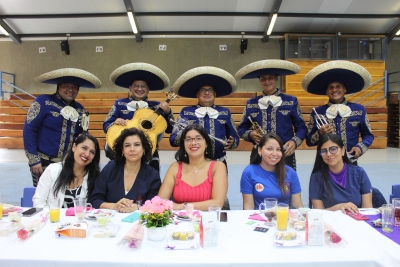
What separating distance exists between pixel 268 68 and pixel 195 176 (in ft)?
4.79

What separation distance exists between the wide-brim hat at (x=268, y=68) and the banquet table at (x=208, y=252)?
1.94 meters

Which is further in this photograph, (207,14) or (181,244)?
(207,14)

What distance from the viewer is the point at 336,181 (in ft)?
8.07

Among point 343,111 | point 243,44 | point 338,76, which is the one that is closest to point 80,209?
point 343,111

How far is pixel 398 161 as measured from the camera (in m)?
7.57

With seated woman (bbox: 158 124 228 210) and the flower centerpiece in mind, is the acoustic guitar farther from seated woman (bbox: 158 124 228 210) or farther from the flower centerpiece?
the flower centerpiece

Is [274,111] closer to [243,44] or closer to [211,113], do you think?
[211,113]

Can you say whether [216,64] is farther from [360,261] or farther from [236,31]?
[360,261]

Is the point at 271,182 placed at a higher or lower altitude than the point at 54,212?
higher

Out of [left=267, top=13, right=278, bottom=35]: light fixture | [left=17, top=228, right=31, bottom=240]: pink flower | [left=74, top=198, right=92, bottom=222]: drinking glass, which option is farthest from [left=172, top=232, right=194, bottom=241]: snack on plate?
[left=267, top=13, right=278, bottom=35]: light fixture

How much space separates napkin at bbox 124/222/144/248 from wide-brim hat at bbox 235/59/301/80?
2.14 metres

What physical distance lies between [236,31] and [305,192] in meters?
7.53

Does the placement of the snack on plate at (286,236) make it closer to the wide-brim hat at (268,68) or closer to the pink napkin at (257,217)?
the pink napkin at (257,217)

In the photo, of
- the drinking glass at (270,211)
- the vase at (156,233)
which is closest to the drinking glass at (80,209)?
the vase at (156,233)
